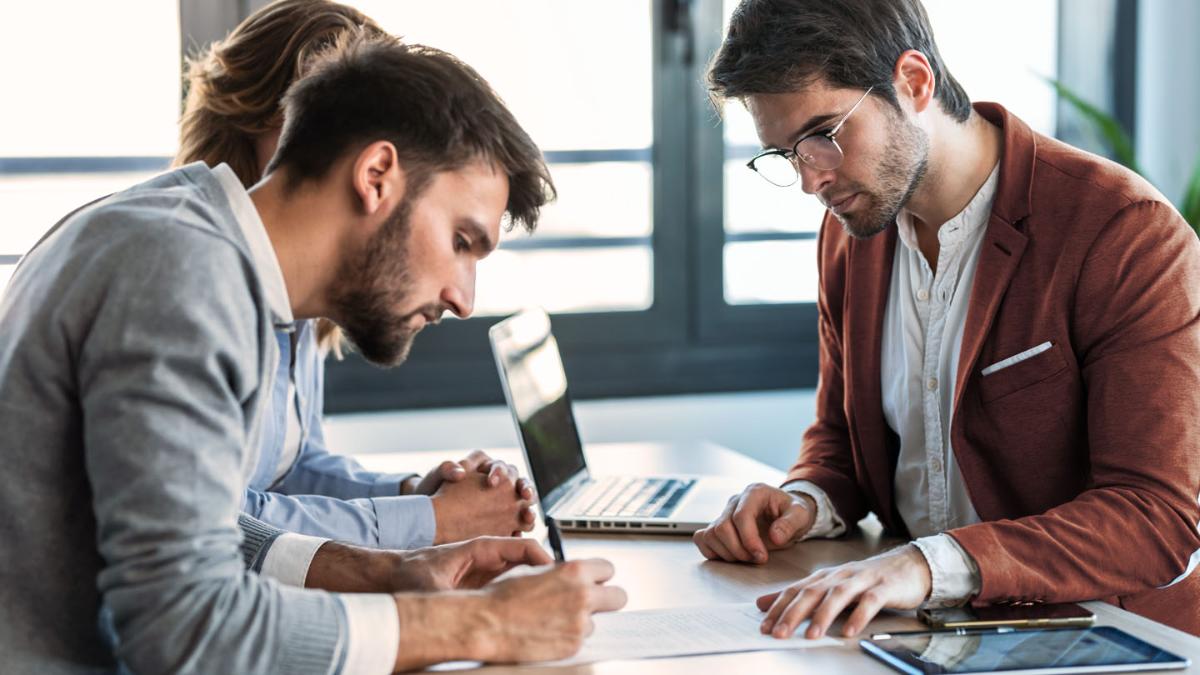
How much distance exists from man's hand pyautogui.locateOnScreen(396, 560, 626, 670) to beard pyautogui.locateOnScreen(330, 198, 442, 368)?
0.98 ft

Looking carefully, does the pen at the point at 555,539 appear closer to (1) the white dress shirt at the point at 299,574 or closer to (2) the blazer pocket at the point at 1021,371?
(1) the white dress shirt at the point at 299,574

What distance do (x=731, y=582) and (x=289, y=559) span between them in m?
0.52

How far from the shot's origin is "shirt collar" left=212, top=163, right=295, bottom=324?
1225 mm

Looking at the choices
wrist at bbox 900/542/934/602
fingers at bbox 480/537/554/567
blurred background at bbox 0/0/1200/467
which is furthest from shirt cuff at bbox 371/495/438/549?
blurred background at bbox 0/0/1200/467

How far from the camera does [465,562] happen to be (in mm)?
1440

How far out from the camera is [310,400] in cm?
211

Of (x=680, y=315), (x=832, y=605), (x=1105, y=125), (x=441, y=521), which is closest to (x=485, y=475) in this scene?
(x=441, y=521)

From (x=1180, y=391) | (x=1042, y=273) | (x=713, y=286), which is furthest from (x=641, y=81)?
(x=1180, y=391)

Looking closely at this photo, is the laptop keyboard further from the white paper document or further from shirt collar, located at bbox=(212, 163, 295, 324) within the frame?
shirt collar, located at bbox=(212, 163, 295, 324)

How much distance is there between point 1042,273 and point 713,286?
71.0 inches

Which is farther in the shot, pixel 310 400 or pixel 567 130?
pixel 567 130

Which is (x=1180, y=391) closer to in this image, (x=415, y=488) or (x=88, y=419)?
(x=415, y=488)

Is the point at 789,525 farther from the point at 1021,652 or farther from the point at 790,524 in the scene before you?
the point at 1021,652

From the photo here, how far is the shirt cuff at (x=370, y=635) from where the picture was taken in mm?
1123
